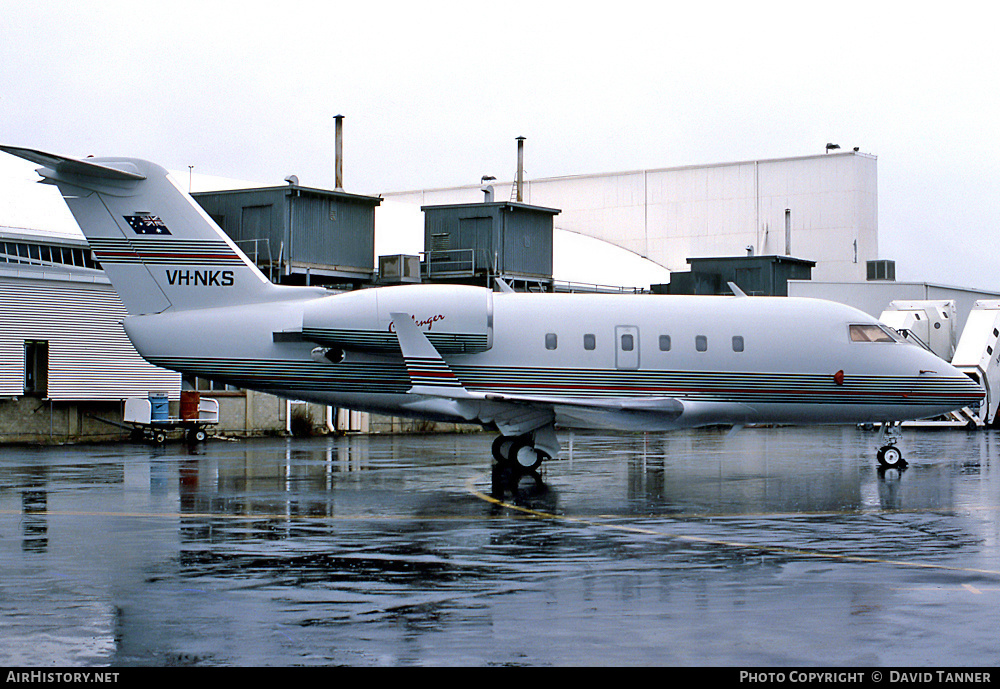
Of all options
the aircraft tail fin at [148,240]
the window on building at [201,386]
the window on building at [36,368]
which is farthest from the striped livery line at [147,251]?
the window on building at [201,386]

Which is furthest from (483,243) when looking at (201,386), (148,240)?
(148,240)

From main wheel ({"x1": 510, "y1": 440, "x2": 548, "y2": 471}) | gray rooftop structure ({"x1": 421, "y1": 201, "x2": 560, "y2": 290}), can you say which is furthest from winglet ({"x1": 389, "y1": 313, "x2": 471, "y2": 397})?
gray rooftop structure ({"x1": 421, "y1": 201, "x2": 560, "y2": 290})

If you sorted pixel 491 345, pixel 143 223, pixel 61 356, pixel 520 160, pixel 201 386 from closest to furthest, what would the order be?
pixel 143 223 < pixel 491 345 < pixel 61 356 < pixel 201 386 < pixel 520 160

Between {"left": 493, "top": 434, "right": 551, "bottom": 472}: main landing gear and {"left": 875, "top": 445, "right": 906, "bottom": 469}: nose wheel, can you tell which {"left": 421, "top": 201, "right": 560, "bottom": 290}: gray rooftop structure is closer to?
{"left": 493, "top": 434, "right": 551, "bottom": 472}: main landing gear

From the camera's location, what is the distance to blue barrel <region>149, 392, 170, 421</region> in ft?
116

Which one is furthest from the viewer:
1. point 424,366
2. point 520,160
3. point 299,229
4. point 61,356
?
point 520,160

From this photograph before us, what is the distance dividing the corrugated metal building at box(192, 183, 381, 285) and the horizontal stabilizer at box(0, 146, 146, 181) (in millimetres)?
19492

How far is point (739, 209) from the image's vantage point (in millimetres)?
71812

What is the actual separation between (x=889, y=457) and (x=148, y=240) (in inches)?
633

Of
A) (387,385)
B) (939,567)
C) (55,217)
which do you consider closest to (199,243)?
(387,385)

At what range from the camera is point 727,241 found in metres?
72.0

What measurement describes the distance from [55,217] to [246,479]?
27055 mm

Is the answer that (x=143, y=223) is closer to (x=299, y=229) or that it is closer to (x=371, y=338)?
(x=371, y=338)

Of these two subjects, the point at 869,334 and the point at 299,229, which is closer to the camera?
the point at 869,334
